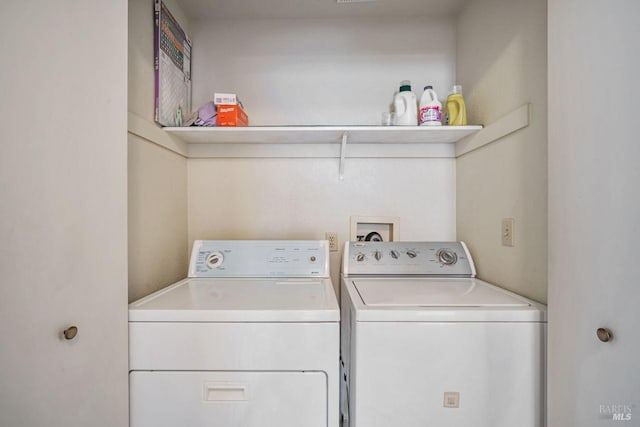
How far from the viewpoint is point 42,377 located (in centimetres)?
67

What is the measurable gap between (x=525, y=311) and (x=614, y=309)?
0.27m

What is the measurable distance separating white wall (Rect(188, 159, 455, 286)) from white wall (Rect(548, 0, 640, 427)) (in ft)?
2.93

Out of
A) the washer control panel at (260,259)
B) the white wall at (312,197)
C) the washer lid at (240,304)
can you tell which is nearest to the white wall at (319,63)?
the white wall at (312,197)

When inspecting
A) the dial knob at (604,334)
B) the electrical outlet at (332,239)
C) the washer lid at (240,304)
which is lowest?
the washer lid at (240,304)

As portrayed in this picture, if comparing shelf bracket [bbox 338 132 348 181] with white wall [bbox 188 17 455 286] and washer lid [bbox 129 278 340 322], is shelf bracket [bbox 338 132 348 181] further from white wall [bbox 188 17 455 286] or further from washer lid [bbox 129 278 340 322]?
washer lid [bbox 129 278 340 322]

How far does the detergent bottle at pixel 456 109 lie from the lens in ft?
4.68

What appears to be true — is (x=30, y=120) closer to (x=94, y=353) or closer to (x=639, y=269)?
(x=94, y=353)

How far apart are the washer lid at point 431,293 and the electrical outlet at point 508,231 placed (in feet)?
0.69

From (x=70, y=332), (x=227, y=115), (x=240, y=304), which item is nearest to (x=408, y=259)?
(x=240, y=304)

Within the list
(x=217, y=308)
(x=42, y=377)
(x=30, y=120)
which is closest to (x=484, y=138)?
(x=217, y=308)

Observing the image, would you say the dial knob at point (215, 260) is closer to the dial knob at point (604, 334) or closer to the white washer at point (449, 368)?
the white washer at point (449, 368)

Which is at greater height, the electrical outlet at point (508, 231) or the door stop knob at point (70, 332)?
the electrical outlet at point (508, 231)

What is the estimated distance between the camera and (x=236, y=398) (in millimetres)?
892

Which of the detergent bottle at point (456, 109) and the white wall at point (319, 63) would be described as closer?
the detergent bottle at point (456, 109)
